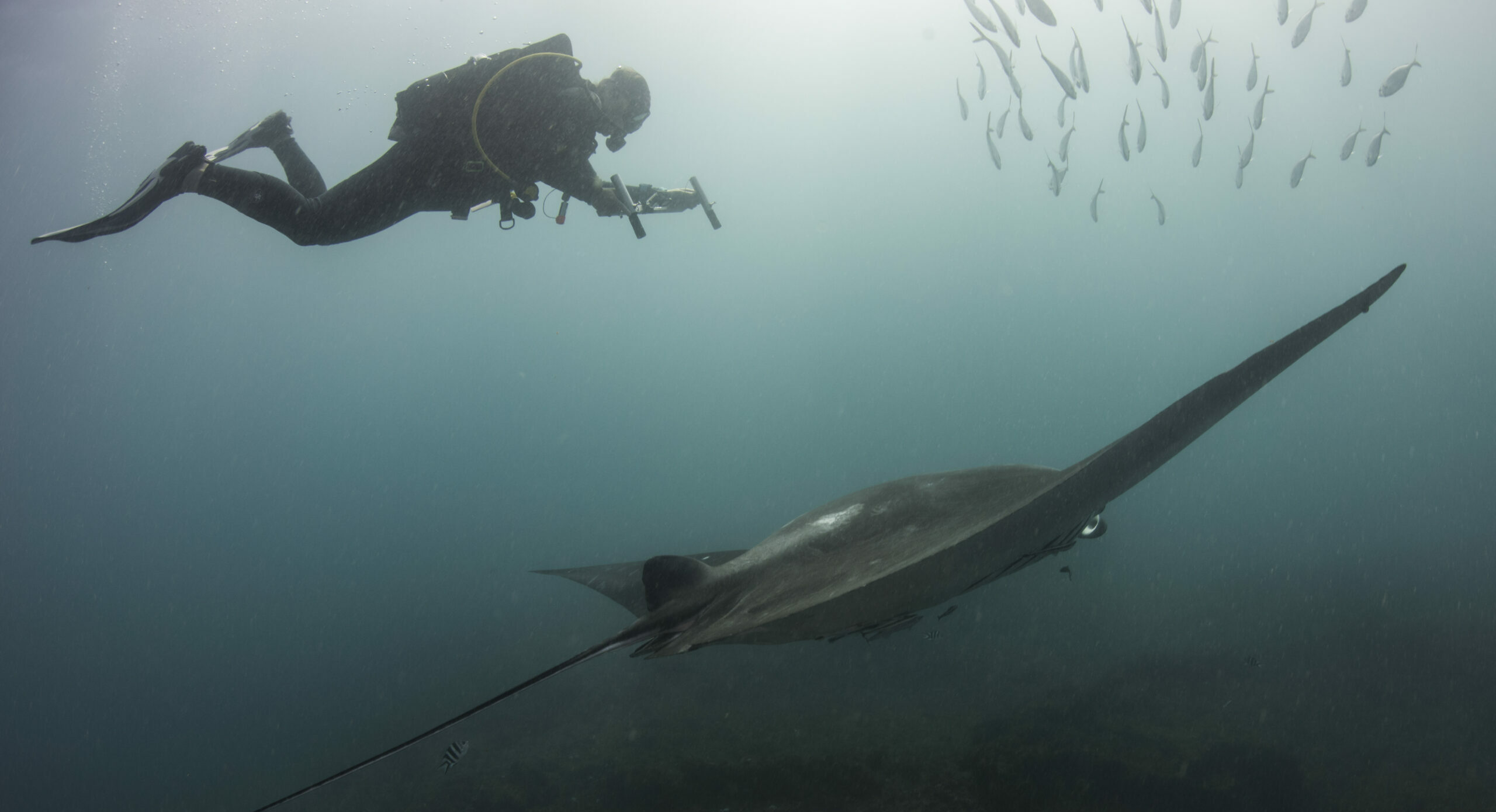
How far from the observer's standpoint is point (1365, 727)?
259 inches

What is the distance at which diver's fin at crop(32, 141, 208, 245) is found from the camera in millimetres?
3992

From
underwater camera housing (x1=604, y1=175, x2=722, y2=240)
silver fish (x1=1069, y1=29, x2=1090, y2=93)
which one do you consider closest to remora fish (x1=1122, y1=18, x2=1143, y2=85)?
silver fish (x1=1069, y1=29, x2=1090, y2=93)

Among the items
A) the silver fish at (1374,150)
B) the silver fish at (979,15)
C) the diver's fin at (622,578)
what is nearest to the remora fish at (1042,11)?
the silver fish at (979,15)

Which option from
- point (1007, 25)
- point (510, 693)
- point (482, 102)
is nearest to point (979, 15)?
point (1007, 25)

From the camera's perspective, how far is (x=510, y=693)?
6.40 ft

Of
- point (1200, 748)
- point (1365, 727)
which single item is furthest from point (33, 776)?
point (1365, 727)

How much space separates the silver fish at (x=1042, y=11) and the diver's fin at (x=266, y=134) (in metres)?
8.92

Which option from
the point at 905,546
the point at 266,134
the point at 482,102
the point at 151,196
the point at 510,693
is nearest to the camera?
the point at 510,693

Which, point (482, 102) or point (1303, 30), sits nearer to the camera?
point (482, 102)

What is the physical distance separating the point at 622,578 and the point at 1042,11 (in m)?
9.24

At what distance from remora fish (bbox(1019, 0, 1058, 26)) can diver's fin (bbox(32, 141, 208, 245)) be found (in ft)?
31.0

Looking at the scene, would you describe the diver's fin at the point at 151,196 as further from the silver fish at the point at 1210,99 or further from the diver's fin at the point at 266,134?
the silver fish at the point at 1210,99

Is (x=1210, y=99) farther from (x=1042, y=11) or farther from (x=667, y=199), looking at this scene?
→ (x=667, y=199)

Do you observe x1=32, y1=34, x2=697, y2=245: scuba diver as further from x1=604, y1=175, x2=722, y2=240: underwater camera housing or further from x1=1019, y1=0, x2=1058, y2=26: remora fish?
x1=1019, y1=0, x2=1058, y2=26: remora fish
